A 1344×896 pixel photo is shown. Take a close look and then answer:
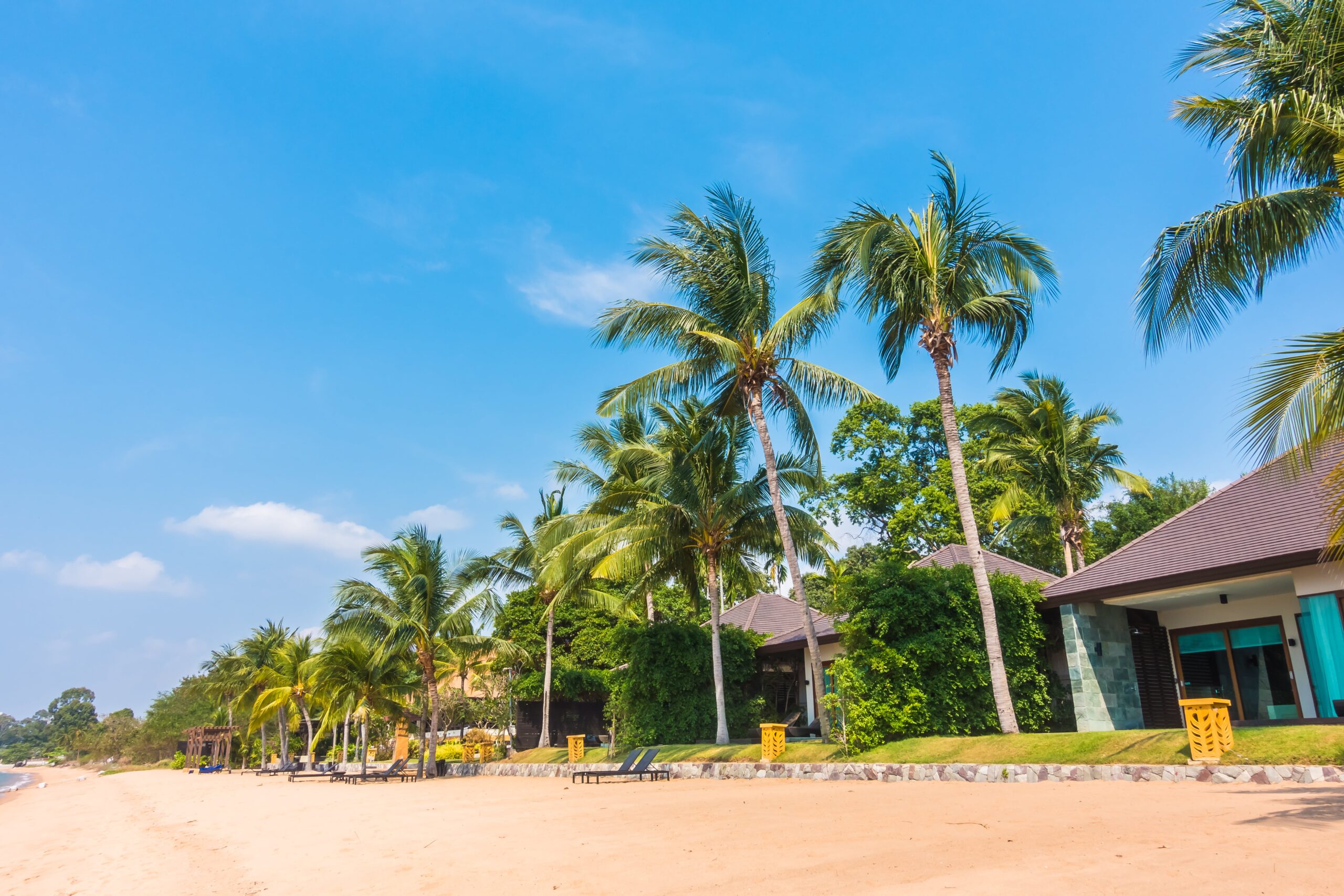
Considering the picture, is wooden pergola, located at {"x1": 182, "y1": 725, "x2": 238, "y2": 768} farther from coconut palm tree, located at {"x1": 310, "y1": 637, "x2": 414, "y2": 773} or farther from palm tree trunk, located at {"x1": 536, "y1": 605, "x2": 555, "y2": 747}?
palm tree trunk, located at {"x1": 536, "y1": 605, "x2": 555, "y2": 747}

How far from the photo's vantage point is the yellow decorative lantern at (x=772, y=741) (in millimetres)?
15352

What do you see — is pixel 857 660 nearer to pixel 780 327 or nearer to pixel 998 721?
pixel 998 721

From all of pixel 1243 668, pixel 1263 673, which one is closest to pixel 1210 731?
pixel 1263 673

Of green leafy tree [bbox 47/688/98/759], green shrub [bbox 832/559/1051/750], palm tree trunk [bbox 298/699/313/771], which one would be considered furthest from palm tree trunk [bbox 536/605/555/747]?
green leafy tree [bbox 47/688/98/759]

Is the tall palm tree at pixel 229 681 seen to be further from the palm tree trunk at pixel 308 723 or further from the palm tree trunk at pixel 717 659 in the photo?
the palm tree trunk at pixel 717 659

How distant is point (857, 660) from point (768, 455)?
4616 mm

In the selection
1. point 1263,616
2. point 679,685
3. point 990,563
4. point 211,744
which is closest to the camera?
point 1263,616

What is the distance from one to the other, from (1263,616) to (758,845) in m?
12.1

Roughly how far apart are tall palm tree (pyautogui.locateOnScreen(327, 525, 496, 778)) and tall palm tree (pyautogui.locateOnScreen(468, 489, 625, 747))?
1.07 metres

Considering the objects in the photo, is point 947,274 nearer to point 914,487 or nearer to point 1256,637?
point 1256,637

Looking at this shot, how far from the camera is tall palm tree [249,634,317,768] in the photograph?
32.8 meters

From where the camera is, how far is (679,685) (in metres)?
20.5

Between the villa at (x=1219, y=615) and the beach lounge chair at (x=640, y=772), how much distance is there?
7868mm

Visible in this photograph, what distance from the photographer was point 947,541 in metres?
30.8
